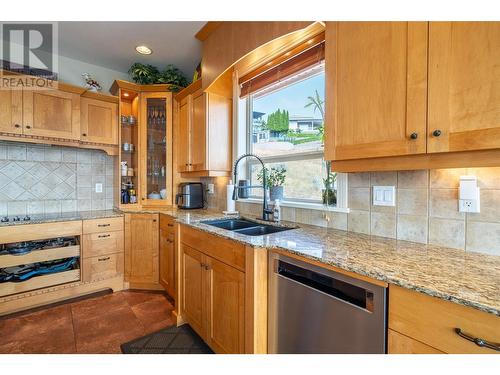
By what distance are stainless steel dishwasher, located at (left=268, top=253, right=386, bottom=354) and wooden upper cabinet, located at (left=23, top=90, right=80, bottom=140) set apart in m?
2.48

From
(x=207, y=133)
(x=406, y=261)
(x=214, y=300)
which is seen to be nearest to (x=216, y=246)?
(x=214, y=300)

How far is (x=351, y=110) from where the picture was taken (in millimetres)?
1170

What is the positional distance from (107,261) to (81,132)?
4.51ft

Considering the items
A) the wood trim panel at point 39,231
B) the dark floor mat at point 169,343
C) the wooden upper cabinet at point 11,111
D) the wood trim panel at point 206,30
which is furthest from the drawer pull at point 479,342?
the wooden upper cabinet at point 11,111

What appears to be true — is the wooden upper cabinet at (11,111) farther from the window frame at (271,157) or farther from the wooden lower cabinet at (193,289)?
the window frame at (271,157)

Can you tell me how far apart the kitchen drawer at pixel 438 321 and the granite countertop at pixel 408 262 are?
0.04 m

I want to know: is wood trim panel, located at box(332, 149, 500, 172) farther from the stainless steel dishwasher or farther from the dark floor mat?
the dark floor mat

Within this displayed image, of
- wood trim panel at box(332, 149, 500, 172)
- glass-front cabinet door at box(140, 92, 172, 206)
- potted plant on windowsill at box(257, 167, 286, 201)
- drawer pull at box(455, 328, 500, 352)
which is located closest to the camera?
drawer pull at box(455, 328, 500, 352)

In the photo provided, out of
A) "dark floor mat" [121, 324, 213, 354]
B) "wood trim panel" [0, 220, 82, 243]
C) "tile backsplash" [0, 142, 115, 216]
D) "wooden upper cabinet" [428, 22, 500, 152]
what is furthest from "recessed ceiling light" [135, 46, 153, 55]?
"dark floor mat" [121, 324, 213, 354]

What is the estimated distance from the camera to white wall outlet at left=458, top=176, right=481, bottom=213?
104 centimetres

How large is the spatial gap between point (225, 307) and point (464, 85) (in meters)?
1.52

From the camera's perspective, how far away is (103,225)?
2490 mm

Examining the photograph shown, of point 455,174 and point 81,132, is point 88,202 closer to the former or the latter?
point 81,132
